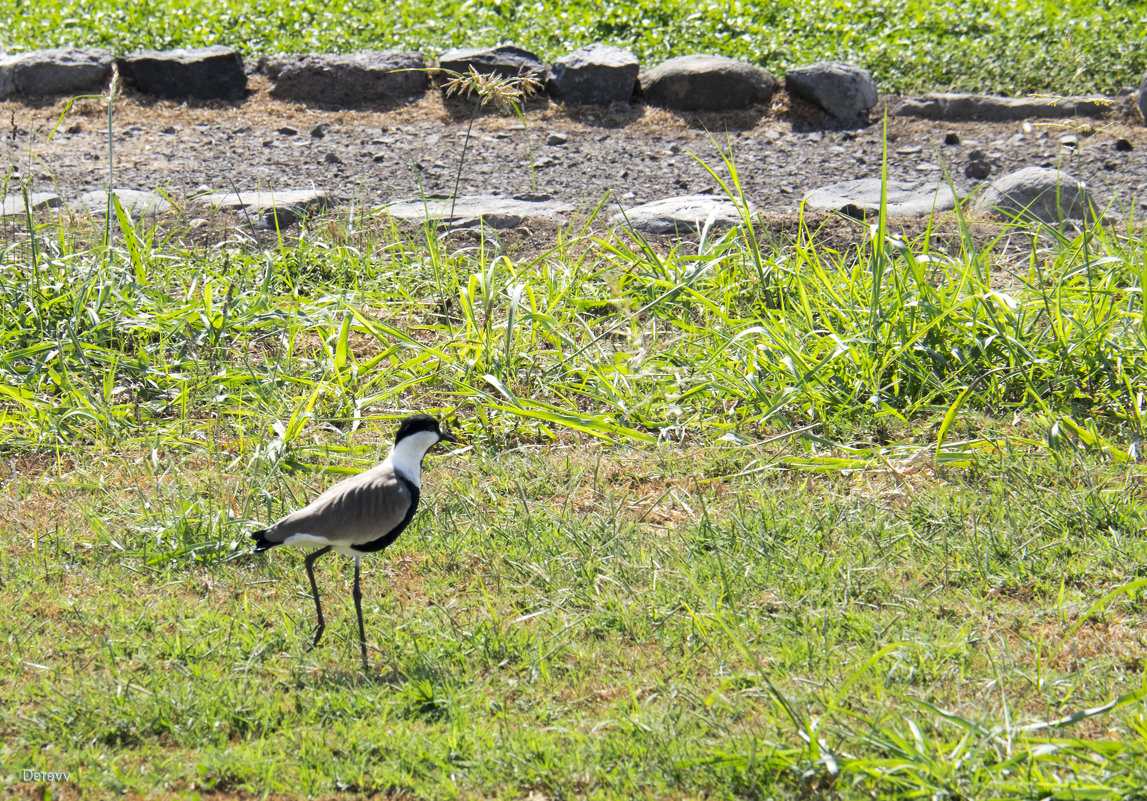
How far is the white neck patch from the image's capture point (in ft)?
12.0

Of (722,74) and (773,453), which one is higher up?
(722,74)

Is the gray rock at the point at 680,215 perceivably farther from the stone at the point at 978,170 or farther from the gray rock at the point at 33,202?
the gray rock at the point at 33,202

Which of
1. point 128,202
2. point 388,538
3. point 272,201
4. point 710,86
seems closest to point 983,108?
point 710,86

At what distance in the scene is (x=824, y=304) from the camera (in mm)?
5270

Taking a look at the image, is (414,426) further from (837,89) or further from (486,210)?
(837,89)

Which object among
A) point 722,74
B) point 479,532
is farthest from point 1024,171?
point 479,532

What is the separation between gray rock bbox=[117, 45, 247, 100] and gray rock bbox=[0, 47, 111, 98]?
0.93 feet

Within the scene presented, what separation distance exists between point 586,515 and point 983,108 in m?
6.22

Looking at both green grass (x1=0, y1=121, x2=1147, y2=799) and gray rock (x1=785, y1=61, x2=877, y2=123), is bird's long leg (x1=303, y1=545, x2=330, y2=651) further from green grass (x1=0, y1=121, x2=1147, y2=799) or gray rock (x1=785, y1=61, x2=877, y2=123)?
gray rock (x1=785, y1=61, x2=877, y2=123)

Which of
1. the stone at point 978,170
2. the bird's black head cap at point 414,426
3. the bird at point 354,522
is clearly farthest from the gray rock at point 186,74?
the bird at point 354,522

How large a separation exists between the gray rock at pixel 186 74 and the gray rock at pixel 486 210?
310cm

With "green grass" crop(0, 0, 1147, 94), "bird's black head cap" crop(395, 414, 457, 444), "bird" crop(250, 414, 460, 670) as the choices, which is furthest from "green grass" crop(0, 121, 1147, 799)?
"green grass" crop(0, 0, 1147, 94)

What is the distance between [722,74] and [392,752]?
23.1 ft

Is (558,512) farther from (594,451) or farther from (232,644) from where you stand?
(232,644)
